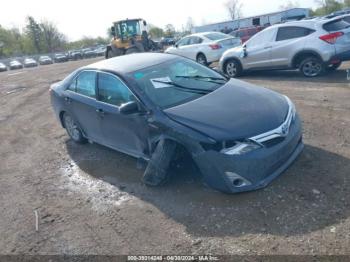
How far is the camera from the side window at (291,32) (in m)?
9.76

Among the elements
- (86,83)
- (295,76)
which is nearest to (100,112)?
(86,83)

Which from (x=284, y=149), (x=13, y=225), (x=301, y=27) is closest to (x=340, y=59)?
(x=301, y=27)

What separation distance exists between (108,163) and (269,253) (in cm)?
320

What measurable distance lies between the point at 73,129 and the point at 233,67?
6.80 meters

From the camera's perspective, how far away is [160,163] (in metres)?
4.26

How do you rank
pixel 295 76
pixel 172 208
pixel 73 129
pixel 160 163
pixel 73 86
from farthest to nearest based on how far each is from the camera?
pixel 295 76, pixel 73 129, pixel 73 86, pixel 160 163, pixel 172 208

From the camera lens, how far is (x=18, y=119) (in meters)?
9.99

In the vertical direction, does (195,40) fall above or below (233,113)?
above

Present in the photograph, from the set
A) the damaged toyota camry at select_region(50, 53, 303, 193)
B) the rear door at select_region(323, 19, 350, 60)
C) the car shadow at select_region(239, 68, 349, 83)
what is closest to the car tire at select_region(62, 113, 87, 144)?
the damaged toyota camry at select_region(50, 53, 303, 193)

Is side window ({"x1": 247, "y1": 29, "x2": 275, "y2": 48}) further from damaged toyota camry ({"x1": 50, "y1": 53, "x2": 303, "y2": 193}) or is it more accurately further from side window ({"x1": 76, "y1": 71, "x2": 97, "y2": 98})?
side window ({"x1": 76, "y1": 71, "x2": 97, "y2": 98})

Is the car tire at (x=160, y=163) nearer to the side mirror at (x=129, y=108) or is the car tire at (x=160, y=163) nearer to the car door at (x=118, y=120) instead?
the car door at (x=118, y=120)

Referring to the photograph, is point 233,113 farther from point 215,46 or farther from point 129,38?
point 129,38

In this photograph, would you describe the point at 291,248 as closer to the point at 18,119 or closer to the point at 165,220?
the point at 165,220

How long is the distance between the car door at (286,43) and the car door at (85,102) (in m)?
6.51
